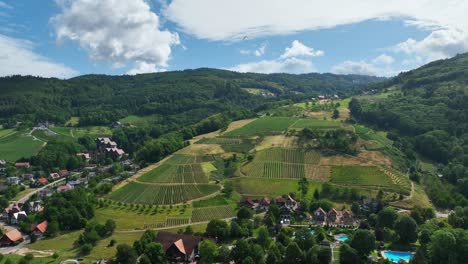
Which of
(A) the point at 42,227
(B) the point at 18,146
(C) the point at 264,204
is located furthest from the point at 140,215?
(B) the point at 18,146

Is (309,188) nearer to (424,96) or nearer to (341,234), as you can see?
(341,234)

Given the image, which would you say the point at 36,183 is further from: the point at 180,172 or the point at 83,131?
the point at 83,131

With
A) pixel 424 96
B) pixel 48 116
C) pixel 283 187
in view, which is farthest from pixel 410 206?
pixel 48 116

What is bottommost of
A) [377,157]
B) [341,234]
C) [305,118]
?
[341,234]

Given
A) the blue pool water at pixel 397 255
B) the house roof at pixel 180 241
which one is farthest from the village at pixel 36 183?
the blue pool water at pixel 397 255

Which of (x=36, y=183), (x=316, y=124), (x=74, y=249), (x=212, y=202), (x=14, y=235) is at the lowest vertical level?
(x=74, y=249)

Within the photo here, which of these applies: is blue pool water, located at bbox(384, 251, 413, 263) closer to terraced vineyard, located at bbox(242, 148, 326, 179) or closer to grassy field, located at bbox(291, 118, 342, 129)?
terraced vineyard, located at bbox(242, 148, 326, 179)
